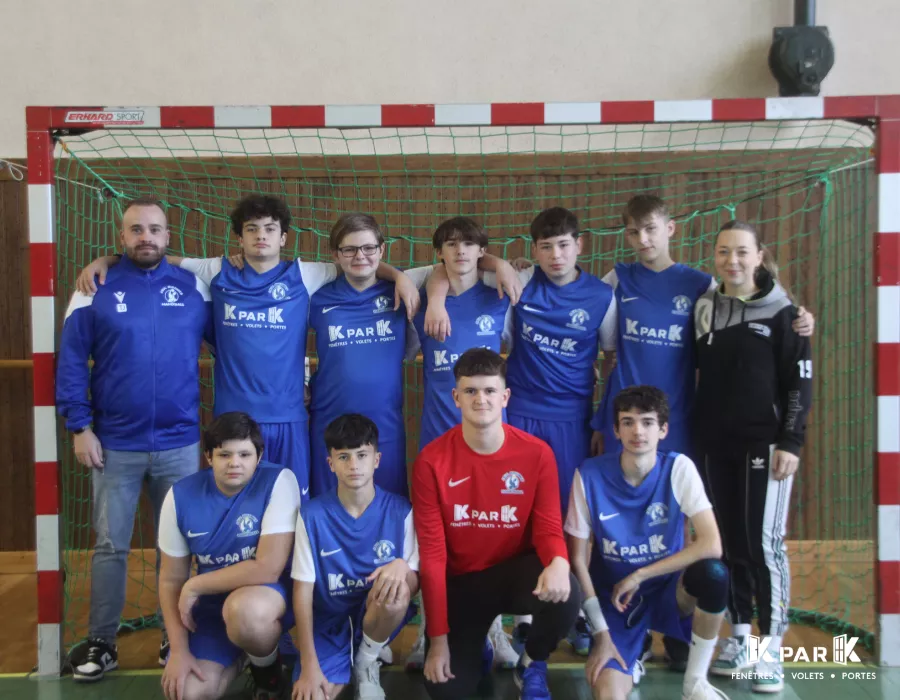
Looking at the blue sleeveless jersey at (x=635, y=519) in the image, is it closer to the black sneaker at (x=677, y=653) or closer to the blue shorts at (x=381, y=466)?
the black sneaker at (x=677, y=653)

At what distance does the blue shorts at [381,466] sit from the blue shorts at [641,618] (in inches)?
33.6

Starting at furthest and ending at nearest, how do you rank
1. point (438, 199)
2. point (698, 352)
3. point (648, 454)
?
point (438, 199)
point (698, 352)
point (648, 454)

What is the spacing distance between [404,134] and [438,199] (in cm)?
44

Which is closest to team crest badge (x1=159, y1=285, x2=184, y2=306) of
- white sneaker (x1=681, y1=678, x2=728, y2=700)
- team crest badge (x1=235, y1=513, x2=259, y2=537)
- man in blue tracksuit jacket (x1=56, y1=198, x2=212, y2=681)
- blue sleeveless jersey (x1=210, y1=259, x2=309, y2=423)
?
man in blue tracksuit jacket (x1=56, y1=198, x2=212, y2=681)

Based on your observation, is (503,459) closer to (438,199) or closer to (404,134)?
(438,199)

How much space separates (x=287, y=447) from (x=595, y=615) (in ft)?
4.21

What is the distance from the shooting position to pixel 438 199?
14.1ft

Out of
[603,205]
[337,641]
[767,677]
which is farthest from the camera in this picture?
[603,205]

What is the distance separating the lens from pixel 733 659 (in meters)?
2.77

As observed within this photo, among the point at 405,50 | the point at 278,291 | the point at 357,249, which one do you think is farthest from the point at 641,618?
the point at 405,50

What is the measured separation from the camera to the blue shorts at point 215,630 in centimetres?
248

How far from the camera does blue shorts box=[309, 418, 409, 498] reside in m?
2.85

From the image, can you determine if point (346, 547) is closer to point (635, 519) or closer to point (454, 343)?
point (454, 343)

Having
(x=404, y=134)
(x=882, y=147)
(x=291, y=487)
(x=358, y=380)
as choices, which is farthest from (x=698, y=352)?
(x=404, y=134)
